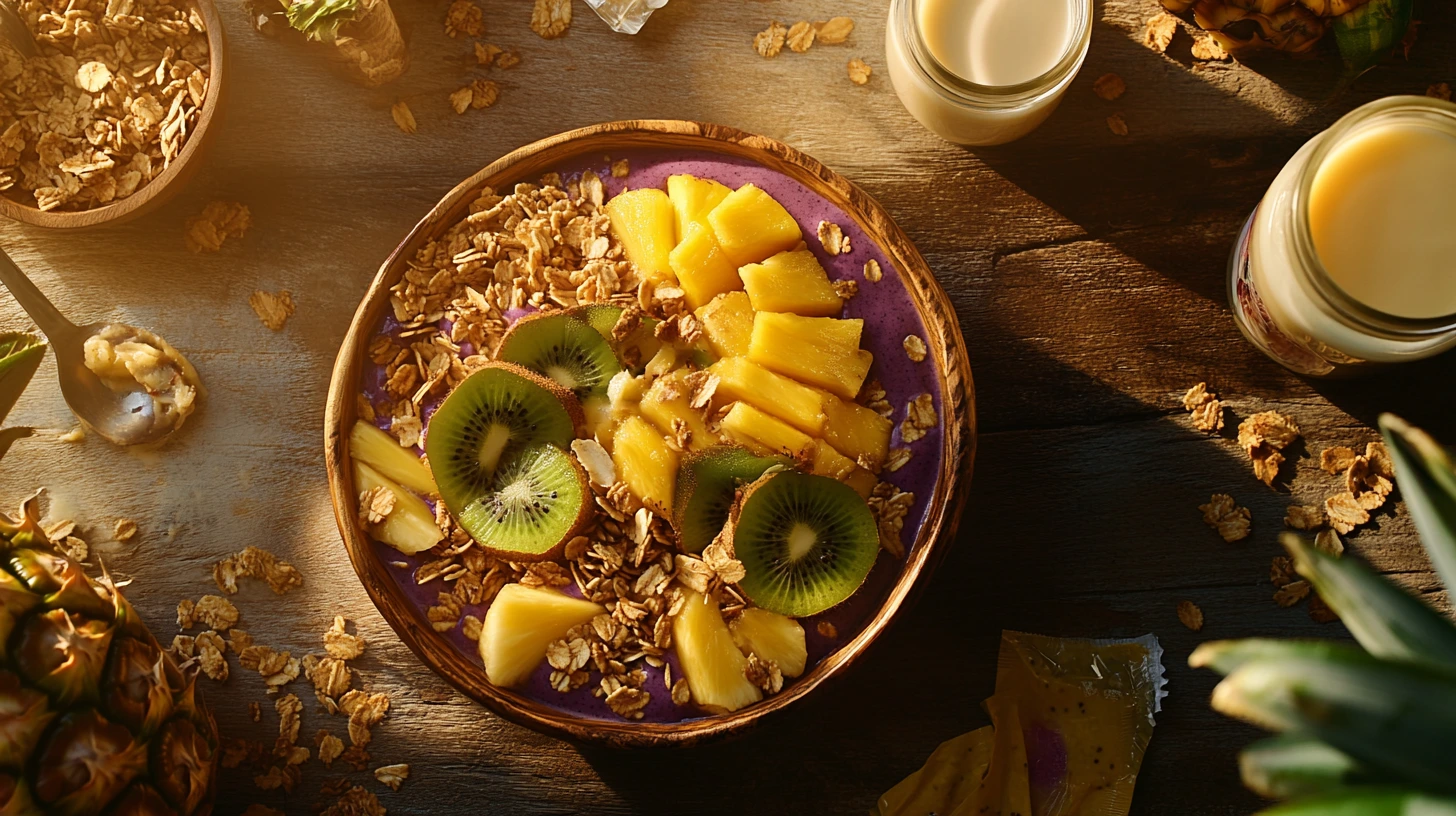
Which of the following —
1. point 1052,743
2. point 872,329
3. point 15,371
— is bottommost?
point 1052,743

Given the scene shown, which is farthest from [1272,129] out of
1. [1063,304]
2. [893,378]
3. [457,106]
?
[457,106]

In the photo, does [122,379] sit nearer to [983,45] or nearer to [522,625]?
[522,625]

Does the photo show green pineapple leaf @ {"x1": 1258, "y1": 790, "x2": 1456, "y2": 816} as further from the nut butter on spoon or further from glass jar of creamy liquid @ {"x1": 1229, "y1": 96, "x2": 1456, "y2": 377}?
the nut butter on spoon

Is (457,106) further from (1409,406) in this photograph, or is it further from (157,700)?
(1409,406)

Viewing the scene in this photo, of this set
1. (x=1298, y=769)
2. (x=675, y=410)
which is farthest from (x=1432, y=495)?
(x=675, y=410)

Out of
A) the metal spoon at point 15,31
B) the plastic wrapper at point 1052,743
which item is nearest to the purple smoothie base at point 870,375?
the plastic wrapper at point 1052,743

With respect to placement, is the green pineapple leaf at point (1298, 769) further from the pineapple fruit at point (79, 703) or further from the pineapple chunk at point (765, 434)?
the pineapple fruit at point (79, 703)

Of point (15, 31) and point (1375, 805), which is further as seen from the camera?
point (15, 31)
